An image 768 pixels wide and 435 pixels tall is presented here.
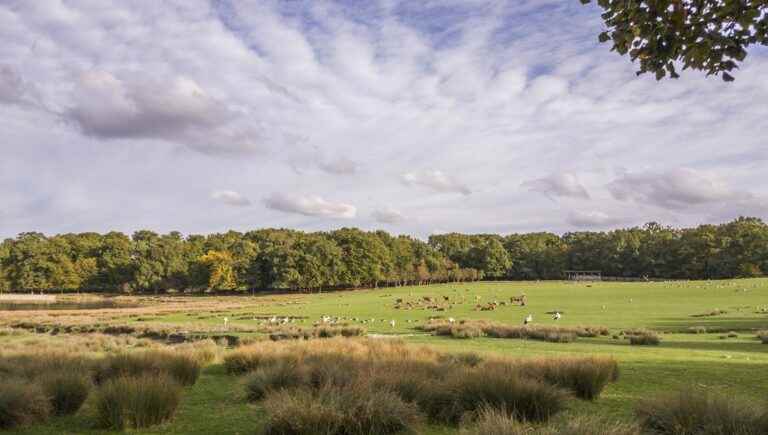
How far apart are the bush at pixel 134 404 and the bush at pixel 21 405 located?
0.94 meters

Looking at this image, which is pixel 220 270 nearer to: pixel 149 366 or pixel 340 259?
pixel 340 259

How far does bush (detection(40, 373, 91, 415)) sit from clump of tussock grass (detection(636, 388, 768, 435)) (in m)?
8.98

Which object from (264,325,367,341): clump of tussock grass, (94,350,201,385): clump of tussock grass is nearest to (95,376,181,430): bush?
(94,350,201,385): clump of tussock grass

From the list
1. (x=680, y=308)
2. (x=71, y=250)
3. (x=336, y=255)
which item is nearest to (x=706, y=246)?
(x=336, y=255)

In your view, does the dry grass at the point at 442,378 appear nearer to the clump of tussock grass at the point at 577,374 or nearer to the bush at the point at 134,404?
the clump of tussock grass at the point at 577,374

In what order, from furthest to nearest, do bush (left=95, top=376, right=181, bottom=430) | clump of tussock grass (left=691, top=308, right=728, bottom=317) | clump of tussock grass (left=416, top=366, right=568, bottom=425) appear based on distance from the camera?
clump of tussock grass (left=691, top=308, right=728, bottom=317) → clump of tussock grass (left=416, top=366, right=568, bottom=425) → bush (left=95, top=376, right=181, bottom=430)

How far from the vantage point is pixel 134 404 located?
879cm

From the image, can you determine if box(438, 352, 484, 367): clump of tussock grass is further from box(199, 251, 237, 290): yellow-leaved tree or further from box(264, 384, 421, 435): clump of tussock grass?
box(199, 251, 237, 290): yellow-leaved tree

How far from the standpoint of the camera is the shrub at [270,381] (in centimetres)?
1104

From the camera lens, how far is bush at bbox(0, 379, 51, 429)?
29.1 feet

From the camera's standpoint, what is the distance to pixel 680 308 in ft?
162

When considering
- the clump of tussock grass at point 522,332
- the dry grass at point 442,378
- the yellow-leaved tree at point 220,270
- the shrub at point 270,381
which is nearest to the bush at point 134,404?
the dry grass at point 442,378

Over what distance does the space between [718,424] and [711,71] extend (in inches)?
182

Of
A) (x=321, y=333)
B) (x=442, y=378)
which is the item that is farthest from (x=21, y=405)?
(x=321, y=333)
